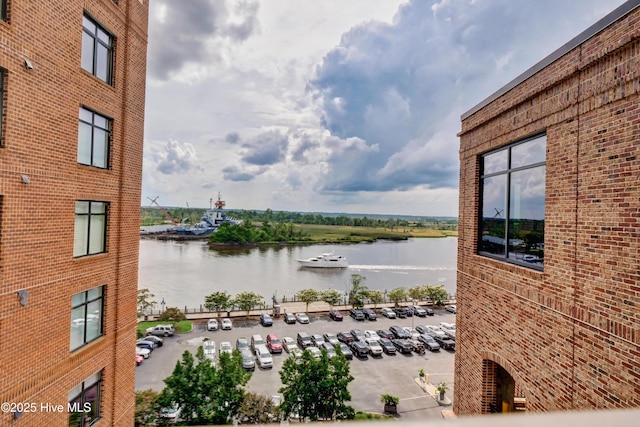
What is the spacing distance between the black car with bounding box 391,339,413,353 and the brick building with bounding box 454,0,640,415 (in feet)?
56.7

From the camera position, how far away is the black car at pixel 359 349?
21547 mm

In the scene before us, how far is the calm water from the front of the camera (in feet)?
130

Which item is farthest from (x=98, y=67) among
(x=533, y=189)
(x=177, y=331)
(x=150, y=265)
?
(x=150, y=265)

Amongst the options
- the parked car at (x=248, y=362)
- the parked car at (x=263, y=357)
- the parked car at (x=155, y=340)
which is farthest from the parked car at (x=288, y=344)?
the parked car at (x=155, y=340)

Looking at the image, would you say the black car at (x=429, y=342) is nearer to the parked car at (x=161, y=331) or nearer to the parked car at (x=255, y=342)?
the parked car at (x=255, y=342)

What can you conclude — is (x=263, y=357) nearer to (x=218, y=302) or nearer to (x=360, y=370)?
(x=360, y=370)

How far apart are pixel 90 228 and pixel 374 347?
61.8 feet

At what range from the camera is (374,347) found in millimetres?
21969

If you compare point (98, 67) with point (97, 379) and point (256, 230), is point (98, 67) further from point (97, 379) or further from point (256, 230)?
point (256, 230)

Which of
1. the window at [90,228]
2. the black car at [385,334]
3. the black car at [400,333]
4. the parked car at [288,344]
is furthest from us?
the black car at [400,333]

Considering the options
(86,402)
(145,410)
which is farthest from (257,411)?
(86,402)

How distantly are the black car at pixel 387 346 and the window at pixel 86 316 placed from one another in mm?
18424

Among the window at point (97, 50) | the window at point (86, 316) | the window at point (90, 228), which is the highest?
the window at point (97, 50)

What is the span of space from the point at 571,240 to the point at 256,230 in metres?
80.9
